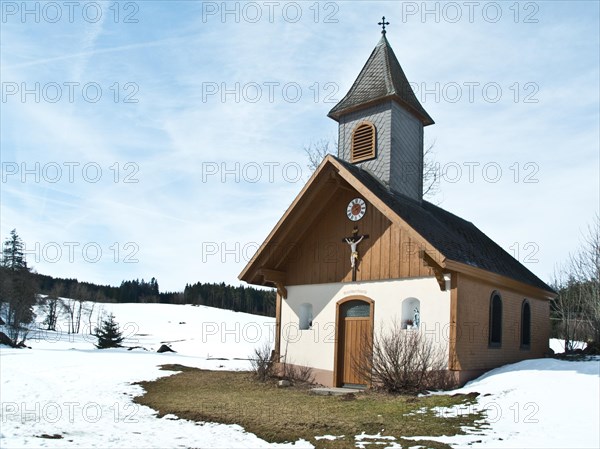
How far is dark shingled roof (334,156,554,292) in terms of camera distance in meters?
14.9

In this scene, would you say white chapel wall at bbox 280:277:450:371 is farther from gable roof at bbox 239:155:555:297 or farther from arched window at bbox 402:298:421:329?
gable roof at bbox 239:155:555:297

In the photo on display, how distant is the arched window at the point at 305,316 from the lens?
18.1m

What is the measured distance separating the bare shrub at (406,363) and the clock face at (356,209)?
11.9 ft

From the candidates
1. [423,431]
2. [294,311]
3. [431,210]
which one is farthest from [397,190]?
[423,431]

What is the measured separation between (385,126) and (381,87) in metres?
1.42

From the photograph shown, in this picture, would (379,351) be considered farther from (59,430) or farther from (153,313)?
(153,313)

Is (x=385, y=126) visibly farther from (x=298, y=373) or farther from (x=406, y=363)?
(x=298, y=373)

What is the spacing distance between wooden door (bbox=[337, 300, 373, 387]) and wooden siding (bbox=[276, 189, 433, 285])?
2.92ft

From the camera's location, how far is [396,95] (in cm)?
1778

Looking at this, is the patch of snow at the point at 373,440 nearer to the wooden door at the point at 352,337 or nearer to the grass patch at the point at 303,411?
the grass patch at the point at 303,411

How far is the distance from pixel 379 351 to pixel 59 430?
7387 mm

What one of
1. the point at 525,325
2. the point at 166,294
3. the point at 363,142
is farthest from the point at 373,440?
the point at 166,294

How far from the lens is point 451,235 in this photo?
1669cm

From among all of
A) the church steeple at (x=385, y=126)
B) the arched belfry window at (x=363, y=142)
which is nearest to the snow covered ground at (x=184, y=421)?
the church steeple at (x=385, y=126)
